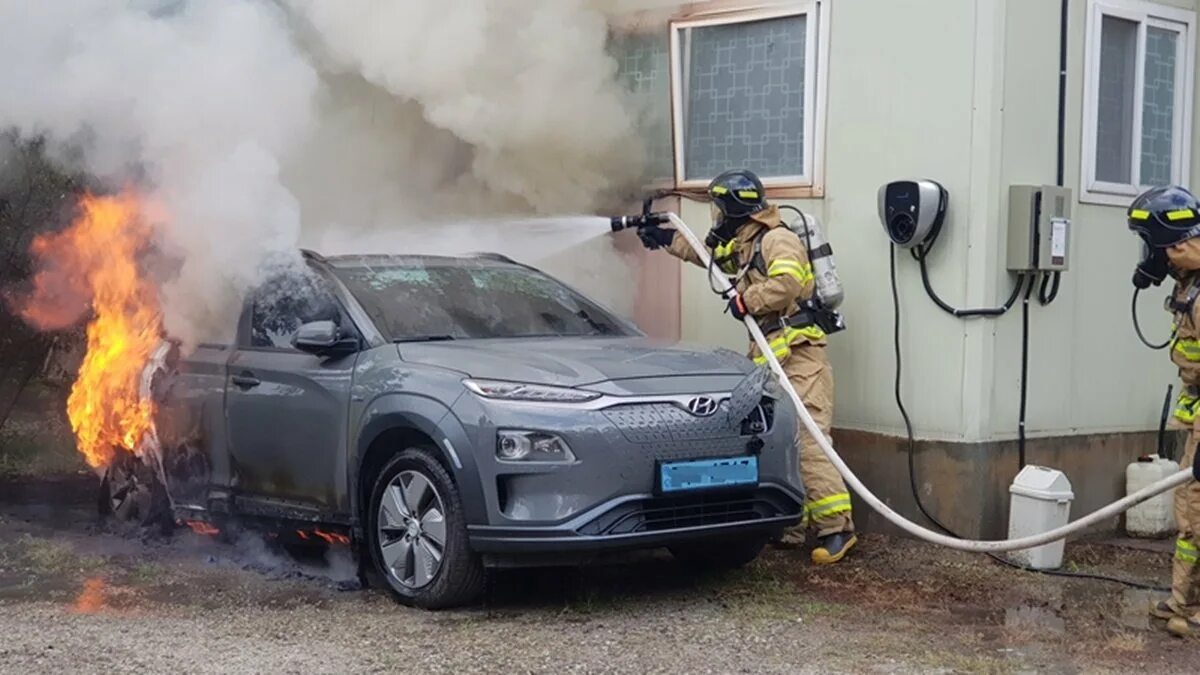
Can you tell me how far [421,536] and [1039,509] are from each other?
3.24 meters

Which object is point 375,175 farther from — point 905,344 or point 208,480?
point 905,344

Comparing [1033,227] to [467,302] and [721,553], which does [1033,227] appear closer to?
[721,553]

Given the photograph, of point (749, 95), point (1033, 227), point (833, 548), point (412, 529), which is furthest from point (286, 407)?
point (1033, 227)

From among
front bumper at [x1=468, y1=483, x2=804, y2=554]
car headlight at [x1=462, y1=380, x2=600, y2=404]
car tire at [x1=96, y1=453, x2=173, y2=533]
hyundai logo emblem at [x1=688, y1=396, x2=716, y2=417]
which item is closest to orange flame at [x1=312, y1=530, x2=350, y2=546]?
front bumper at [x1=468, y1=483, x2=804, y2=554]

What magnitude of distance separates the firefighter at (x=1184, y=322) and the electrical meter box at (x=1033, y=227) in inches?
62.2

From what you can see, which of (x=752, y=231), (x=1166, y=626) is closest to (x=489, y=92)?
(x=752, y=231)

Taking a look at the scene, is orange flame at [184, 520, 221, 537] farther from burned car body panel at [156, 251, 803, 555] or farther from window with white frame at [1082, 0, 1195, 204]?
window with white frame at [1082, 0, 1195, 204]

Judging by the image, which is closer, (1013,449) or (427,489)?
(427,489)

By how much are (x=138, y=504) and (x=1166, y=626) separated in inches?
216

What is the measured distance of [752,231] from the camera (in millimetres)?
8250

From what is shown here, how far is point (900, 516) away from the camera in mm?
7805

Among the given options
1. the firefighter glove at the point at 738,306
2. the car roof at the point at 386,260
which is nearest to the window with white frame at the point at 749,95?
the firefighter glove at the point at 738,306

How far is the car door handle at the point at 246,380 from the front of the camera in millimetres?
7532

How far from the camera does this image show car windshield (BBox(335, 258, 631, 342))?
7238mm
